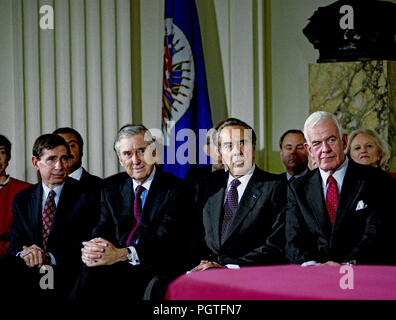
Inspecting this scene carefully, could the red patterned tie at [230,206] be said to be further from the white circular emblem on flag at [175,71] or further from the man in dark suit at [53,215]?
the white circular emblem on flag at [175,71]

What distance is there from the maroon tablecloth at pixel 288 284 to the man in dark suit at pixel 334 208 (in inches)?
14.7

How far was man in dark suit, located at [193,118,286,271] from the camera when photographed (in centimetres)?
313

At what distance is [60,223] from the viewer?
368 cm

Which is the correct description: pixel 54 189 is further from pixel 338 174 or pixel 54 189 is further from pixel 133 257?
pixel 338 174

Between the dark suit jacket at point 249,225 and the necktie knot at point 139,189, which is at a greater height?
the necktie knot at point 139,189

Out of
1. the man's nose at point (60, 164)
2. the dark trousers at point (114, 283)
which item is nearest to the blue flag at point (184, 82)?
the man's nose at point (60, 164)

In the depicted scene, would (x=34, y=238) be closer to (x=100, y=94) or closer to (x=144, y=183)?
(x=144, y=183)

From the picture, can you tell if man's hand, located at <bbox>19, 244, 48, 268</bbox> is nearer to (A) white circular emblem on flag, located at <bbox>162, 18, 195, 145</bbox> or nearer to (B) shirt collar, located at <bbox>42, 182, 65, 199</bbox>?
(B) shirt collar, located at <bbox>42, 182, 65, 199</bbox>

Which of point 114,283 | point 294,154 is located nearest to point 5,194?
point 114,283

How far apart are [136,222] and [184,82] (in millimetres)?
2299

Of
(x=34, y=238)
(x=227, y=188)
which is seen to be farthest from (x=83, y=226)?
(x=227, y=188)

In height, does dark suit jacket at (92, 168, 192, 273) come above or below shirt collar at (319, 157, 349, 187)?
below

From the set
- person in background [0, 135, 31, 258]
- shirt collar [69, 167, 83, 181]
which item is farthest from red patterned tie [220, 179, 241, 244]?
person in background [0, 135, 31, 258]

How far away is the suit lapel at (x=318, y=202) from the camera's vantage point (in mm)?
2912
